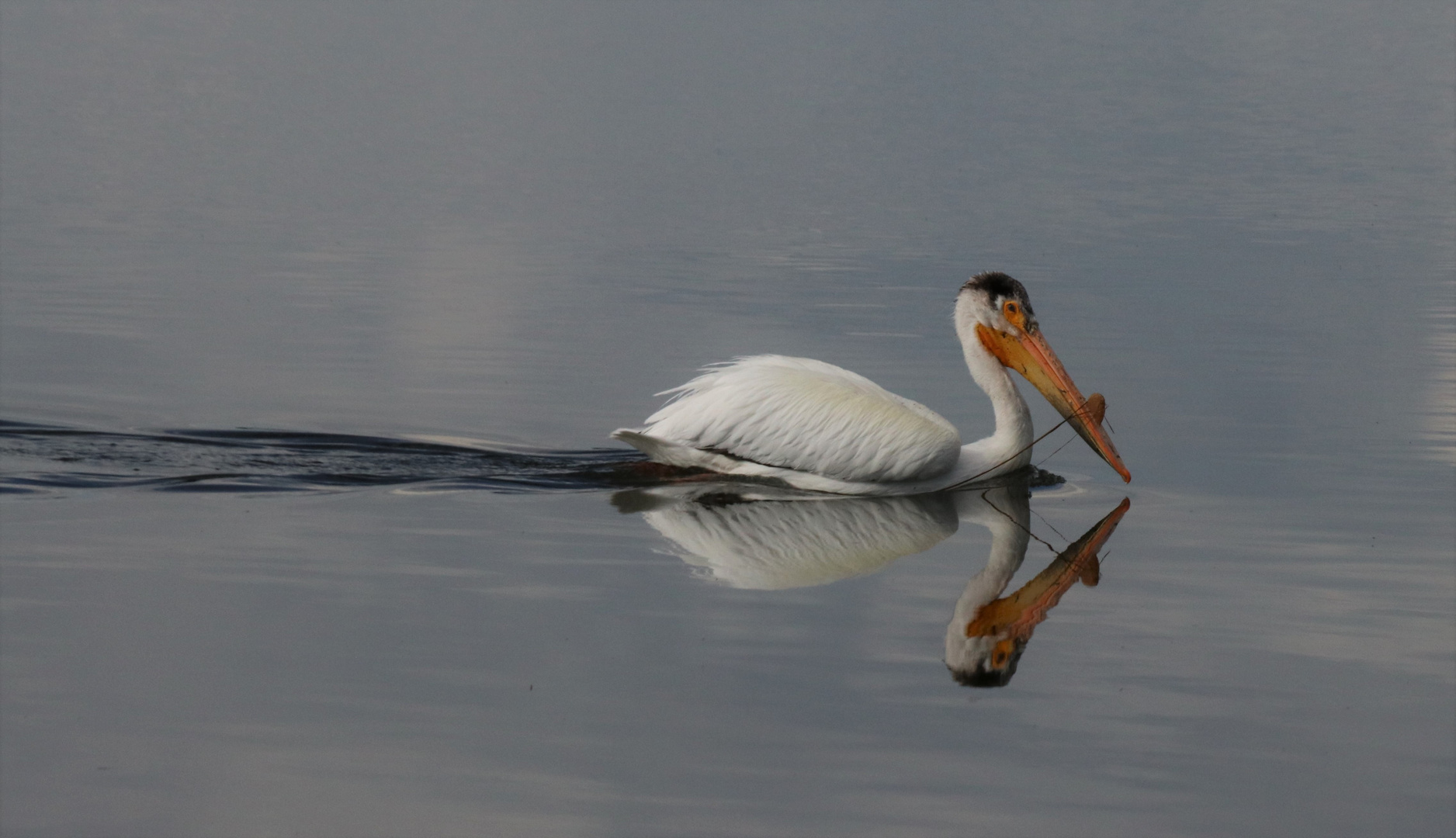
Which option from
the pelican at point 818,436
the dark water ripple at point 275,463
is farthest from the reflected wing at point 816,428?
the dark water ripple at point 275,463

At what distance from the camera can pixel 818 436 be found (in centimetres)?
804

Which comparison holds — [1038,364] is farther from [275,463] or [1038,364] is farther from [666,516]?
[275,463]

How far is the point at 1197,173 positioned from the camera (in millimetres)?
21703

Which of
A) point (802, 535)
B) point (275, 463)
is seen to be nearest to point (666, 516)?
point (802, 535)

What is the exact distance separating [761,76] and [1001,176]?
602 inches

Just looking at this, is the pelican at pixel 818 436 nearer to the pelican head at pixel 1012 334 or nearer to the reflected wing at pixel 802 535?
the reflected wing at pixel 802 535

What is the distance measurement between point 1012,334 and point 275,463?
3.28m

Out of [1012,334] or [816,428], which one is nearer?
[816,428]

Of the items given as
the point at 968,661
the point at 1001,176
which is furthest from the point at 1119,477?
the point at 1001,176

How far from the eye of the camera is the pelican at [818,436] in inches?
314

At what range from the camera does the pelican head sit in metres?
8.73

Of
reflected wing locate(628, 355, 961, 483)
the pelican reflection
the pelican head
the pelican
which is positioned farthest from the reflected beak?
reflected wing locate(628, 355, 961, 483)

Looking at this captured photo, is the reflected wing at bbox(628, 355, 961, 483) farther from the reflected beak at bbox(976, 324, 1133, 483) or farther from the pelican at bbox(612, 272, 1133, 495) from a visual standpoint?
the reflected beak at bbox(976, 324, 1133, 483)

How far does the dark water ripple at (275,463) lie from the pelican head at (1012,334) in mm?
1598
